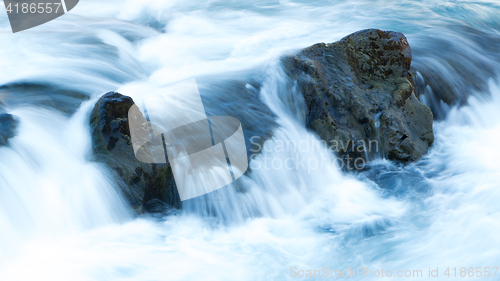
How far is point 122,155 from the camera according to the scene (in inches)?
168

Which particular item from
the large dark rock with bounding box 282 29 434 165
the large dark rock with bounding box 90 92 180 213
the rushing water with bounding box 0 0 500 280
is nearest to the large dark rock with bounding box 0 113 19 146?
the rushing water with bounding box 0 0 500 280

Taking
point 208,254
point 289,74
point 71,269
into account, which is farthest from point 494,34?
point 71,269

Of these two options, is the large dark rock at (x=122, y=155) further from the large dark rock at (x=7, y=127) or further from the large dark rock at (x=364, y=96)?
the large dark rock at (x=364, y=96)

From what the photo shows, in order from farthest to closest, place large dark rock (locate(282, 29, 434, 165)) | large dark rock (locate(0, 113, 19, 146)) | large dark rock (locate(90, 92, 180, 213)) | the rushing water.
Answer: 1. large dark rock (locate(282, 29, 434, 165))
2. large dark rock (locate(90, 92, 180, 213))
3. large dark rock (locate(0, 113, 19, 146))
4. the rushing water

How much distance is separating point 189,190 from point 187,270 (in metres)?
0.88

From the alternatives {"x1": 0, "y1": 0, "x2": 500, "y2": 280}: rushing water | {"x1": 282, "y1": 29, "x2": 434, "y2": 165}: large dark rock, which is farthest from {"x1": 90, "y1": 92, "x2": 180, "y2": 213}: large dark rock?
{"x1": 282, "y1": 29, "x2": 434, "y2": 165}: large dark rock

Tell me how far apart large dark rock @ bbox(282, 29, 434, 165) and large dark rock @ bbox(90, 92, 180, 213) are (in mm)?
2215

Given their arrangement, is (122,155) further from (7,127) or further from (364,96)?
(364,96)

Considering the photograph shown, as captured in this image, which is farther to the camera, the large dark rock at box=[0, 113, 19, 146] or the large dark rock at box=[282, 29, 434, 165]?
the large dark rock at box=[282, 29, 434, 165]

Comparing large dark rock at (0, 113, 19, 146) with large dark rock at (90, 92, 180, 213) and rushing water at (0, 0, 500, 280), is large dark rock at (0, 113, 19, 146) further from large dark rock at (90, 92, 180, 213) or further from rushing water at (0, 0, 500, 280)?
large dark rock at (90, 92, 180, 213)

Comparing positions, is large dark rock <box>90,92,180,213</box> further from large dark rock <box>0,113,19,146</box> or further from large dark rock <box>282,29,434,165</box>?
large dark rock <box>282,29,434,165</box>

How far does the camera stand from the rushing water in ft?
12.8

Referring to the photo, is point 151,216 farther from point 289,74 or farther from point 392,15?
point 392,15

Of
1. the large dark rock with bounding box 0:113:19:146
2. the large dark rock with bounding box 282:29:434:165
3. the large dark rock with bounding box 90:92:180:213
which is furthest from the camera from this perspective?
the large dark rock with bounding box 282:29:434:165
